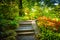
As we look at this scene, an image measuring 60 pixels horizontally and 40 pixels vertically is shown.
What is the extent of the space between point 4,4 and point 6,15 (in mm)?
781

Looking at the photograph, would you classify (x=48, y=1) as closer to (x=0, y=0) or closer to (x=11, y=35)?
(x=11, y=35)

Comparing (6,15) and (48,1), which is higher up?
(48,1)

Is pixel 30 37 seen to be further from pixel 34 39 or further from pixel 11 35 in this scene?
pixel 11 35

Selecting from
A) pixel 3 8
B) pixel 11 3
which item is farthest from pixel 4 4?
pixel 11 3

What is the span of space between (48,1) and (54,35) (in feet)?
7.35

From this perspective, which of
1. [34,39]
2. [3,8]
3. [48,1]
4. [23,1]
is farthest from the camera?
[23,1]

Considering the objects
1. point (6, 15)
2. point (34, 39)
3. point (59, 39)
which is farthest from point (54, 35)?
point (6, 15)

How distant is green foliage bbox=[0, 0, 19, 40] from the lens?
728cm

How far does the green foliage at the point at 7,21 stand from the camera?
23.9 feet

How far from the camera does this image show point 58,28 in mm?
8602

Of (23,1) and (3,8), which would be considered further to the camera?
(23,1)

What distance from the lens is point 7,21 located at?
9.09 metres

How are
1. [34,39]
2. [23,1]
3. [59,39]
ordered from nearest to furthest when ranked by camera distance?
[59,39] < [34,39] < [23,1]

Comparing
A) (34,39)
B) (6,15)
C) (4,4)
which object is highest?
(4,4)
